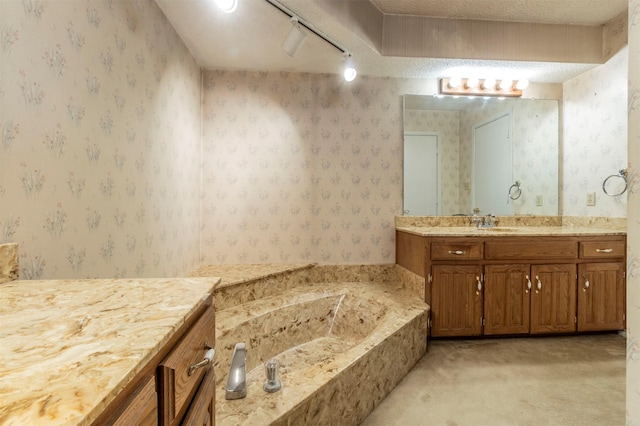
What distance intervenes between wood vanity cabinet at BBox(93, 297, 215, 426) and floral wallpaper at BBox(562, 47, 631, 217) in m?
3.15

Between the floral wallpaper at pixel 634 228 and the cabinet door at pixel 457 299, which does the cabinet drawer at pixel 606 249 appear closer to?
the cabinet door at pixel 457 299

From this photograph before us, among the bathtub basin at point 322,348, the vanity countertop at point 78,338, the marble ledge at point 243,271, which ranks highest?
the vanity countertop at point 78,338

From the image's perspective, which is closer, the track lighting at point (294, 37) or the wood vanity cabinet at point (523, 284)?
the track lighting at point (294, 37)

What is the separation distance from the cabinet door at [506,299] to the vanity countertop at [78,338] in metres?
2.18

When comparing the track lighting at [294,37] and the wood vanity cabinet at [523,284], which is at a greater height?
the track lighting at [294,37]

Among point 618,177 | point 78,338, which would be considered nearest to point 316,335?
point 78,338

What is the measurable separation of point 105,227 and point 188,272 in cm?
115

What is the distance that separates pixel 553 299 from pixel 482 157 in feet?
4.53

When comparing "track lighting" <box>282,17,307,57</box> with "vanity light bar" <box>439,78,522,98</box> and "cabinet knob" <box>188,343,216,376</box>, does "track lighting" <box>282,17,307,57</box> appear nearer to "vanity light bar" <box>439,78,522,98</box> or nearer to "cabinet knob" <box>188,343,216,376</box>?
"vanity light bar" <box>439,78,522,98</box>

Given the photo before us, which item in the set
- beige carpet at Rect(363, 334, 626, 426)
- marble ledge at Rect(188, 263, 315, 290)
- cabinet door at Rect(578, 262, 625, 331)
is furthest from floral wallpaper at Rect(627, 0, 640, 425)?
marble ledge at Rect(188, 263, 315, 290)

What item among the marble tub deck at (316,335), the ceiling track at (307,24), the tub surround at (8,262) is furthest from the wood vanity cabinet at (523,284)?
the tub surround at (8,262)

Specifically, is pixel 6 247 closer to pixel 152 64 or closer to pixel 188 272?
pixel 152 64

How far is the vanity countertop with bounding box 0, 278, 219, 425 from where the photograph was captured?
0.34 m

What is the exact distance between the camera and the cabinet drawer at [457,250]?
2324 mm
